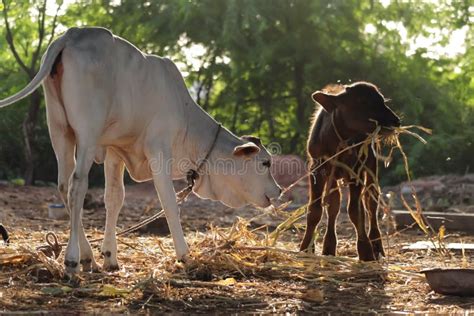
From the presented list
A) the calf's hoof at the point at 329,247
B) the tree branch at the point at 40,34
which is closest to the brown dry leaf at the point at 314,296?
the calf's hoof at the point at 329,247

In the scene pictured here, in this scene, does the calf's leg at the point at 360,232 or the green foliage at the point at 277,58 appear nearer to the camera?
the calf's leg at the point at 360,232

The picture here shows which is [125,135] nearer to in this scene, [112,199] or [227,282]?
[112,199]

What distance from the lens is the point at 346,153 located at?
868 centimetres

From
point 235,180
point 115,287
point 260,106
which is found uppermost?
point 260,106

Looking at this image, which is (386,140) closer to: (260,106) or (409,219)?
(409,219)

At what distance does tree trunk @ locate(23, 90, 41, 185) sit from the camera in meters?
20.1

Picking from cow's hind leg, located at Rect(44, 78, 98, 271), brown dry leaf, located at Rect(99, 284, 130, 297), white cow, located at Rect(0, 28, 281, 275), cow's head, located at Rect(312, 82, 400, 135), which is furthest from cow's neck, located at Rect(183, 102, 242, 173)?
brown dry leaf, located at Rect(99, 284, 130, 297)

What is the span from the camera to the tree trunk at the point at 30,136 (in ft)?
65.8

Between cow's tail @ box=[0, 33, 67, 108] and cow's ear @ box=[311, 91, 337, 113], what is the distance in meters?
2.41

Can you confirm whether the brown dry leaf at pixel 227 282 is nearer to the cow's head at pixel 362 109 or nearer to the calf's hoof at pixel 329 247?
the calf's hoof at pixel 329 247

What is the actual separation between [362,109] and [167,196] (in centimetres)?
191

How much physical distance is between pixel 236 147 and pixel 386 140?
4.53 feet

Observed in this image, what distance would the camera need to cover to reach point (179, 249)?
7.93 m

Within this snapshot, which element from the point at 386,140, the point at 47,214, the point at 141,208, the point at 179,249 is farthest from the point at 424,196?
the point at 179,249
